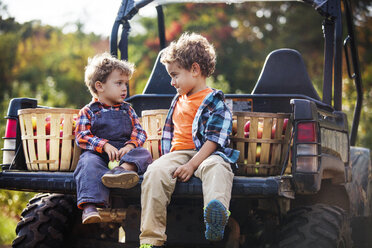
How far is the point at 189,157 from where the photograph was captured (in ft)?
12.1

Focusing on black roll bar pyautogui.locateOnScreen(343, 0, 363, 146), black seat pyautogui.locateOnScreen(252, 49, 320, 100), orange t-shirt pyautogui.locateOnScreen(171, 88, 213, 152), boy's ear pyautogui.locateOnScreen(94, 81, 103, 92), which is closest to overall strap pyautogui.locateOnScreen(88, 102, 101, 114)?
boy's ear pyautogui.locateOnScreen(94, 81, 103, 92)

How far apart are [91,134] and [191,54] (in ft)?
3.05

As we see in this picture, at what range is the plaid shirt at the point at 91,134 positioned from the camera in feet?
12.3

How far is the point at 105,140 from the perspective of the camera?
381 centimetres

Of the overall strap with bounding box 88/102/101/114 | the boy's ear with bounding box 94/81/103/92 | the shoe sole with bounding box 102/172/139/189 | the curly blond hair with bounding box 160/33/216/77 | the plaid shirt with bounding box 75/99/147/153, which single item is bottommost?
the shoe sole with bounding box 102/172/139/189

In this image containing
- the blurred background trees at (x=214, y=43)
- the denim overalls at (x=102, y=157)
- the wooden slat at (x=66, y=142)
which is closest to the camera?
the denim overalls at (x=102, y=157)

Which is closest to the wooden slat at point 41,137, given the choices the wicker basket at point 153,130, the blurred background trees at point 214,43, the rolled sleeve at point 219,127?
the wicker basket at point 153,130

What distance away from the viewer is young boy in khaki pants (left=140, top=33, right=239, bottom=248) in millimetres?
3189

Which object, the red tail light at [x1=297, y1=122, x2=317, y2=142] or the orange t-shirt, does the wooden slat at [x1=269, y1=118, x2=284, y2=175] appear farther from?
the orange t-shirt

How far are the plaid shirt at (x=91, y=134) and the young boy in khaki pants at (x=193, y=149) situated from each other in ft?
0.69

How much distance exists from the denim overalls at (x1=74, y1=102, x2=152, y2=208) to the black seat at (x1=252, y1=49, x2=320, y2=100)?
1.68m

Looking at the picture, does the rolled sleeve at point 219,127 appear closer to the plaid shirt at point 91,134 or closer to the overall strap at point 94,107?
the plaid shirt at point 91,134

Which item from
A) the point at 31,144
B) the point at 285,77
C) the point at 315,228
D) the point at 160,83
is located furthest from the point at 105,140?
the point at 285,77

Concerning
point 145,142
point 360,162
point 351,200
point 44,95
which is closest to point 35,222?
point 145,142
